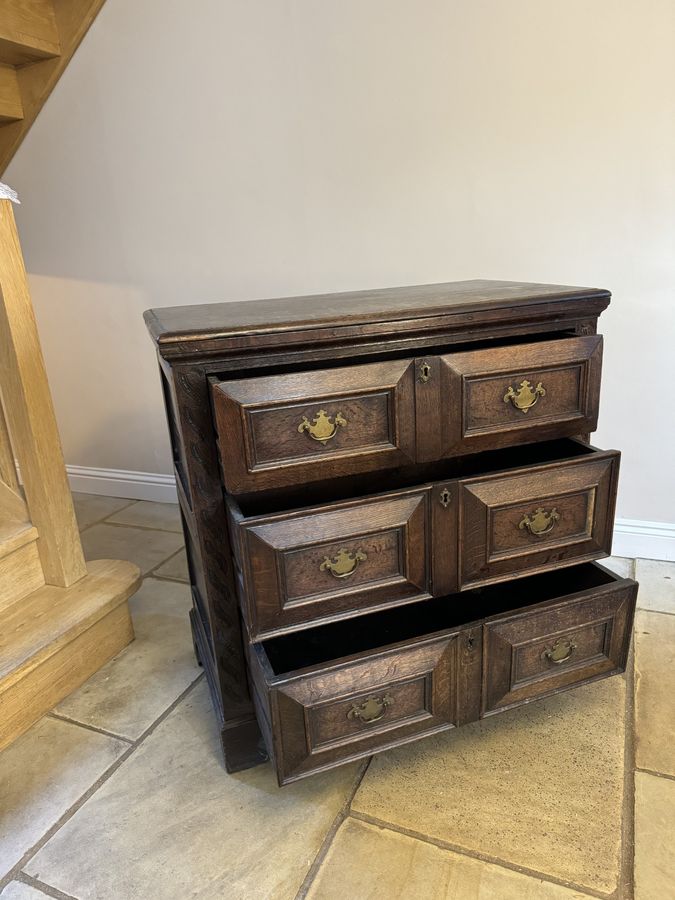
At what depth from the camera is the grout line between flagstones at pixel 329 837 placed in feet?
3.12

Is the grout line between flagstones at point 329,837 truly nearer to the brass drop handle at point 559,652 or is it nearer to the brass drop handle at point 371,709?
the brass drop handle at point 371,709

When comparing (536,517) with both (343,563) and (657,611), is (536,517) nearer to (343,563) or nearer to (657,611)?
(343,563)

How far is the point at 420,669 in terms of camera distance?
1047 mm

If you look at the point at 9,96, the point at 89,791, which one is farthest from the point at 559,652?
the point at 9,96

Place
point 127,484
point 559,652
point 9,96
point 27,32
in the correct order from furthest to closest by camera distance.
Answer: point 127,484, point 9,96, point 27,32, point 559,652

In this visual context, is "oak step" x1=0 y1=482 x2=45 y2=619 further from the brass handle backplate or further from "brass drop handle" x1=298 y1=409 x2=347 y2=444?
the brass handle backplate

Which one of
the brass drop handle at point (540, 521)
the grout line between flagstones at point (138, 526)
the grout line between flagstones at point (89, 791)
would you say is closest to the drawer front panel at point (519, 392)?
the brass drop handle at point (540, 521)

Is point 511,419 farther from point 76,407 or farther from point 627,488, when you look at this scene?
point 76,407

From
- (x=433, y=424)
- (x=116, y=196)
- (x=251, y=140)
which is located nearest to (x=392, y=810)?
(x=433, y=424)

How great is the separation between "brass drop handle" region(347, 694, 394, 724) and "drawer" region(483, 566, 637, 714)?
0.19m

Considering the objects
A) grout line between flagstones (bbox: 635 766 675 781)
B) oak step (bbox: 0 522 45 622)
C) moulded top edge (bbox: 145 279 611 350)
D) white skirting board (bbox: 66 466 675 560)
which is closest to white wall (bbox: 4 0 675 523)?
moulded top edge (bbox: 145 279 611 350)

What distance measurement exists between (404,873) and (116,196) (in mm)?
2137

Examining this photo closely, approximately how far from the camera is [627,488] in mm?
1827

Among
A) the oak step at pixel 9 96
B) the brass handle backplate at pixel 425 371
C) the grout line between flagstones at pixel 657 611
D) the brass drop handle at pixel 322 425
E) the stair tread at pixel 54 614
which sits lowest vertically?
the grout line between flagstones at pixel 657 611
